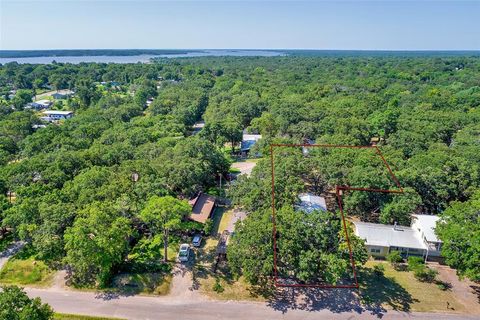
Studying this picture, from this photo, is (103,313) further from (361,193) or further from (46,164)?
(361,193)

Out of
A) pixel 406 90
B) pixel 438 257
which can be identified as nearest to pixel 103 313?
pixel 438 257

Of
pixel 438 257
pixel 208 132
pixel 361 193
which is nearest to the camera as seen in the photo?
pixel 438 257

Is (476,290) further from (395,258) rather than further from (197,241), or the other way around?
(197,241)

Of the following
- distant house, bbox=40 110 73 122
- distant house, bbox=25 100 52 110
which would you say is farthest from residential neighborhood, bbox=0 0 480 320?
distant house, bbox=25 100 52 110

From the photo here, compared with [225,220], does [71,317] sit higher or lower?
higher

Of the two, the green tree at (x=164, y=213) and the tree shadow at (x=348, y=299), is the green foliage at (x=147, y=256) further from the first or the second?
the tree shadow at (x=348, y=299)

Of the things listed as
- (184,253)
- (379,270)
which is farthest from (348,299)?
(184,253)

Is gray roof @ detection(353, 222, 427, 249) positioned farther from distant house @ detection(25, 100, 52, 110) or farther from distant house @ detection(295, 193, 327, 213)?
distant house @ detection(25, 100, 52, 110)
